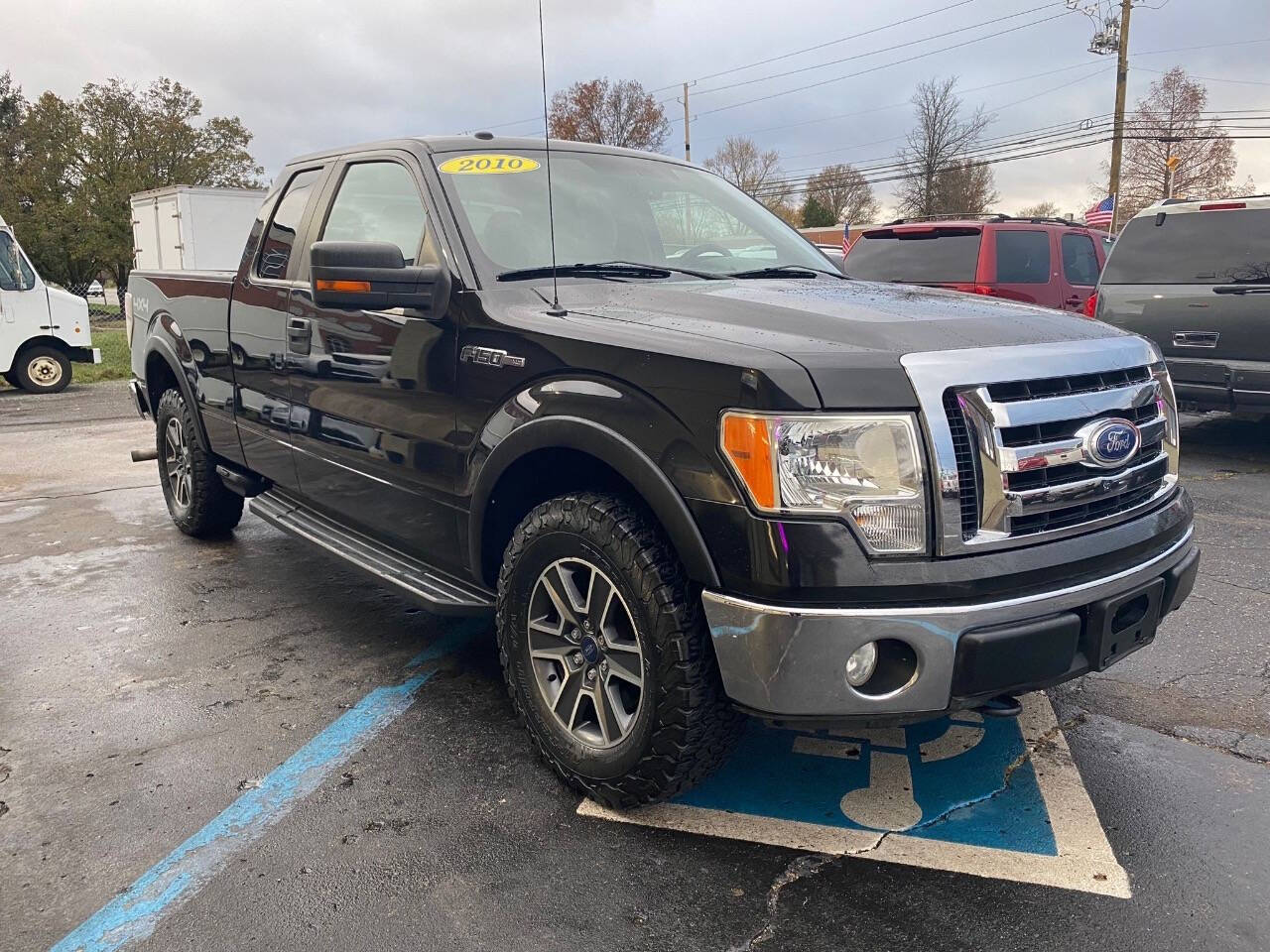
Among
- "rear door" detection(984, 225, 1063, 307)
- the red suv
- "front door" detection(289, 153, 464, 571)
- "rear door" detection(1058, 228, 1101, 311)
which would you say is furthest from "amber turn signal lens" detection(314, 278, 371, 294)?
"rear door" detection(1058, 228, 1101, 311)

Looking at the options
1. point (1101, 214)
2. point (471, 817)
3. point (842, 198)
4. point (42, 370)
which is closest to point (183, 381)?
point (471, 817)

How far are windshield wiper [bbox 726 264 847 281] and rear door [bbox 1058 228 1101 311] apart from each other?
732cm

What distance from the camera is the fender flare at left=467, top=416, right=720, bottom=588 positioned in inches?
91.5

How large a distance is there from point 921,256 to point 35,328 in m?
12.3

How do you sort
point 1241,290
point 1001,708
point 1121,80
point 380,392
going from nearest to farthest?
point 1001,708 → point 380,392 → point 1241,290 → point 1121,80

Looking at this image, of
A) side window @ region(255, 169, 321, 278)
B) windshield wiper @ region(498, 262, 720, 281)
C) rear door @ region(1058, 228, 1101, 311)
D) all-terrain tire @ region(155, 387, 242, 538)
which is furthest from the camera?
rear door @ region(1058, 228, 1101, 311)

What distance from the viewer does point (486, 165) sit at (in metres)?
3.55

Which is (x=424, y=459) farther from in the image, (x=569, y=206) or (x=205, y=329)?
(x=205, y=329)

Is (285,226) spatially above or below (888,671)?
above

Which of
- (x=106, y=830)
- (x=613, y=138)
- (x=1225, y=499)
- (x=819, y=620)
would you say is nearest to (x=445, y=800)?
(x=106, y=830)

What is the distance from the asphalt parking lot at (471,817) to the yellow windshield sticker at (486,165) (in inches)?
73.3

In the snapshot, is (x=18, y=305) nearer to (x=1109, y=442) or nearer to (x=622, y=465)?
(x=622, y=465)

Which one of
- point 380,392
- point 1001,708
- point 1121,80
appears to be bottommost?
point 1001,708

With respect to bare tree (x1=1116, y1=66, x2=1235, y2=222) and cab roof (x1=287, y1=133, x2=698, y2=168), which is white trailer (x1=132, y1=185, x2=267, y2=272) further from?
bare tree (x1=1116, y1=66, x2=1235, y2=222)
